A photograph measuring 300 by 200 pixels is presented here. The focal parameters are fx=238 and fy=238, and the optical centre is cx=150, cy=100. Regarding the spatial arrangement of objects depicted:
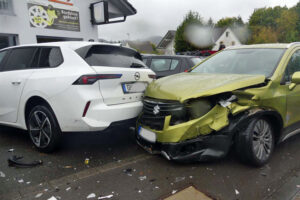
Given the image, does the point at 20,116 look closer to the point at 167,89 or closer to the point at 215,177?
the point at 167,89

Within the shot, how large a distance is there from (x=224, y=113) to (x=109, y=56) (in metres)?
1.80

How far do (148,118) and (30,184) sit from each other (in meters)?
1.61

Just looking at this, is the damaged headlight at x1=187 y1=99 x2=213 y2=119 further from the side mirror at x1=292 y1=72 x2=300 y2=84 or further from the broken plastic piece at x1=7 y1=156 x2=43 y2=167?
the broken plastic piece at x1=7 y1=156 x2=43 y2=167

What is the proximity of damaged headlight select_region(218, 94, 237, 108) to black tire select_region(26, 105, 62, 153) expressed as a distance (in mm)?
2200

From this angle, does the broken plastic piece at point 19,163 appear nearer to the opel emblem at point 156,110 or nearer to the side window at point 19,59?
the side window at point 19,59

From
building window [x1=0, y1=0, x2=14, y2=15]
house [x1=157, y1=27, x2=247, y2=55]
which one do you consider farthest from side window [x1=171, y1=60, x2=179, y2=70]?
house [x1=157, y1=27, x2=247, y2=55]

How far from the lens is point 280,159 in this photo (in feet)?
11.3

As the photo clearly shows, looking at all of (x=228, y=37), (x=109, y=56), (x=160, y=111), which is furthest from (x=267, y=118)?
(x=228, y=37)

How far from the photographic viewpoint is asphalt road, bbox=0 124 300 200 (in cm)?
262

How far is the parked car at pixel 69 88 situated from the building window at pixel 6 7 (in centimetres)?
462

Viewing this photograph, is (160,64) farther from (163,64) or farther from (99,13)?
(99,13)

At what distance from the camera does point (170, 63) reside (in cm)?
655

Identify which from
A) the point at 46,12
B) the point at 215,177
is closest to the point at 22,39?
the point at 46,12

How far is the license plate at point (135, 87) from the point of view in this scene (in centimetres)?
340
